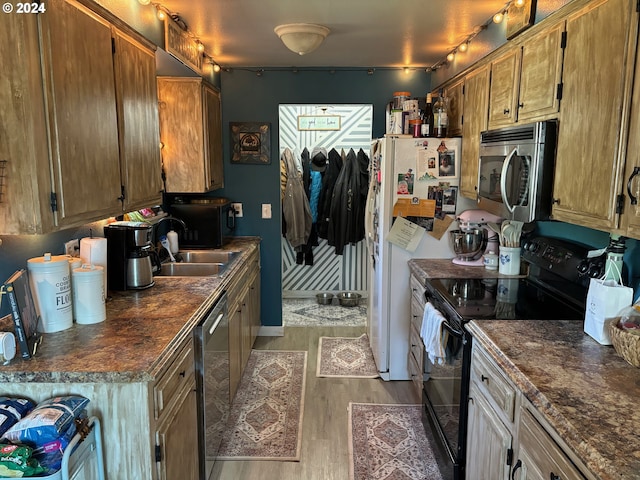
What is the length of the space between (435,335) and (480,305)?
271mm

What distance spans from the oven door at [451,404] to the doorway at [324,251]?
255cm

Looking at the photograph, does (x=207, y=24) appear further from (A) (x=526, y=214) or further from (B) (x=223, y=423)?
(B) (x=223, y=423)

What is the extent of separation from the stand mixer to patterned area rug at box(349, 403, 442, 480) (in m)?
1.09

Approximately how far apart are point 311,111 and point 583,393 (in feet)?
15.3

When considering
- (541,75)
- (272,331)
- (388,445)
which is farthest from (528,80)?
(272,331)

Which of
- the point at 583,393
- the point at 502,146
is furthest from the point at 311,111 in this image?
the point at 583,393

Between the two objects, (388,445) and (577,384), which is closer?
(577,384)

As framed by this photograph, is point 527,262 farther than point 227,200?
No

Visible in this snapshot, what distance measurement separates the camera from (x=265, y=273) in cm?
446

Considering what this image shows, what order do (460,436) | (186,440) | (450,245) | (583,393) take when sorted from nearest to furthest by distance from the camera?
(583,393) < (186,440) < (460,436) < (450,245)

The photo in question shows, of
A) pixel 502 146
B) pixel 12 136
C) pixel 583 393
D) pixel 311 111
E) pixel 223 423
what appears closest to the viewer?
pixel 583 393

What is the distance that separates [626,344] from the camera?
5.03ft

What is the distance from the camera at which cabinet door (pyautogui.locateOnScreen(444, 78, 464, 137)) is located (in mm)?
3322

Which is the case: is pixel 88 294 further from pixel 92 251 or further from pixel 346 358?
pixel 346 358
